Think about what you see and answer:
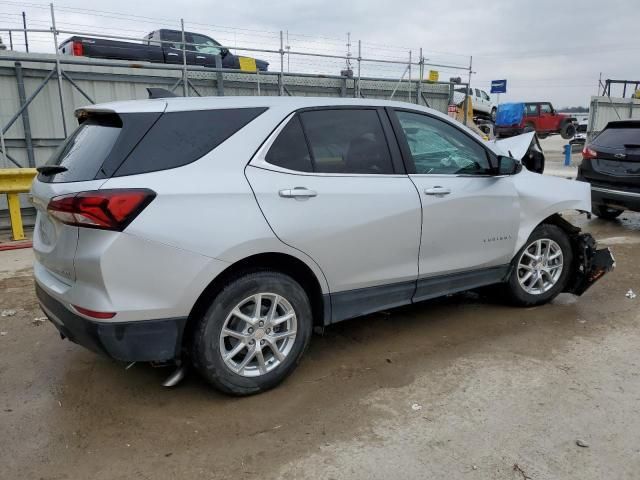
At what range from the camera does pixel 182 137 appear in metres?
2.88

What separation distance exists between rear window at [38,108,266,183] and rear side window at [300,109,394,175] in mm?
431

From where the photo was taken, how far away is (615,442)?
2691mm

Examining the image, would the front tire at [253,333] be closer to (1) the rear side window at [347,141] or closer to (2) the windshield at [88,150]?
(1) the rear side window at [347,141]

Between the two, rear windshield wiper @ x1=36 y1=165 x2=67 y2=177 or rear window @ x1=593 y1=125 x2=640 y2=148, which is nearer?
rear windshield wiper @ x1=36 y1=165 x2=67 y2=177

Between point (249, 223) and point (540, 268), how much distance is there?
2.83 metres

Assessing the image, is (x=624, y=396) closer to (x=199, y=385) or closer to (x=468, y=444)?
(x=468, y=444)

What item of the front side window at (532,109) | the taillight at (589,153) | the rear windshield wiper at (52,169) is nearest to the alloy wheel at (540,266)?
the rear windshield wiper at (52,169)

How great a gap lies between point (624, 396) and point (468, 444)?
1157mm

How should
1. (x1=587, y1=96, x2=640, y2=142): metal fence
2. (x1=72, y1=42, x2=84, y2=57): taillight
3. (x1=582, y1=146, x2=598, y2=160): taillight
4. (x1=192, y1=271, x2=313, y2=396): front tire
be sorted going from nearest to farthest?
(x1=192, y1=271, x2=313, y2=396): front tire < (x1=582, y1=146, x2=598, y2=160): taillight < (x1=72, y1=42, x2=84, y2=57): taillight < (x1=587, y1=96, x2=640, y2=142): metal fence

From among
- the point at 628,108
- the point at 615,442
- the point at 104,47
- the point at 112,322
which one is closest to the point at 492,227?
the point at 615,442

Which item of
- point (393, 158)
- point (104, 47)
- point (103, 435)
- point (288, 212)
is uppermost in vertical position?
point (104, 47)

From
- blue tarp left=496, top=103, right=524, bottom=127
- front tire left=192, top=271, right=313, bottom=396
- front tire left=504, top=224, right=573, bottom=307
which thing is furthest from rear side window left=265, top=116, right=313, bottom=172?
blue tarp left=496, top=103, right=524, bottom=127

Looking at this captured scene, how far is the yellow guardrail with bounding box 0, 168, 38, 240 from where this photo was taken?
704 centimetres

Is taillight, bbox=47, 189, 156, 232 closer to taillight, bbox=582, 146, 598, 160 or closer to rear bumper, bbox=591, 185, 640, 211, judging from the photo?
rear bumper, bbox=591, 185, 640, 211
